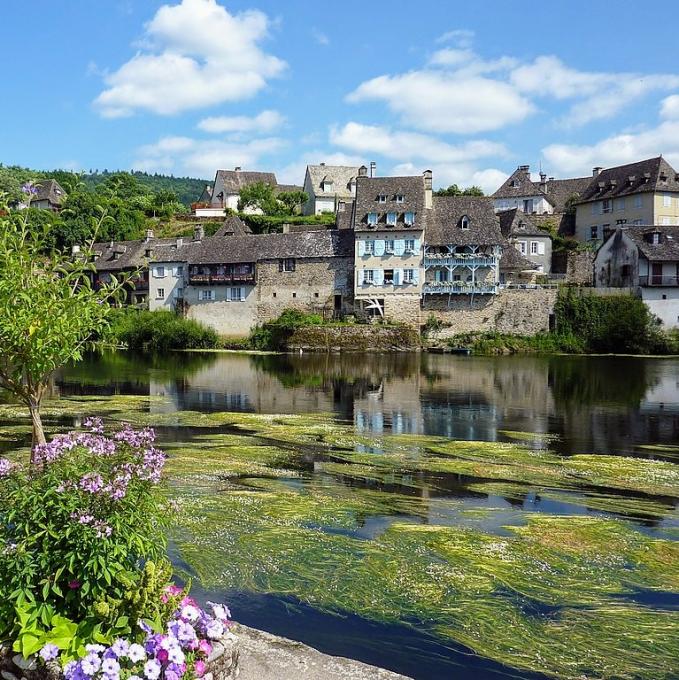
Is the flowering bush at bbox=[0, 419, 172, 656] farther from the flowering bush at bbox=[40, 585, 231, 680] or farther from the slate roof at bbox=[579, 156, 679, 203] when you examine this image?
the slate roof at bbox=[579, 156, 679, 203]

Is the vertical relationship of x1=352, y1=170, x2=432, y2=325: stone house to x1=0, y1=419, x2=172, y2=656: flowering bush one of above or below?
above

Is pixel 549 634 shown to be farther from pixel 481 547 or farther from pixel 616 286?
pixel 616 286

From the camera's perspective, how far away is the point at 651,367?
1972 inches

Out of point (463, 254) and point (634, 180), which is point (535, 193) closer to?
point (634, 180)

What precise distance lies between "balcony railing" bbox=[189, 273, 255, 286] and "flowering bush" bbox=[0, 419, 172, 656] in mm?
63622

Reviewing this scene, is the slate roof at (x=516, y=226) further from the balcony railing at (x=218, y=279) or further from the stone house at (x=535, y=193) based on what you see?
the balcony railing at (x=218, y=279)

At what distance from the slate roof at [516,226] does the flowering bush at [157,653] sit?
70.9 m

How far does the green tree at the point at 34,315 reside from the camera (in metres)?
11.5

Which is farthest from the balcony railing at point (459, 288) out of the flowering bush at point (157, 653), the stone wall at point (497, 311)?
the flowering bush at point (157, 653)

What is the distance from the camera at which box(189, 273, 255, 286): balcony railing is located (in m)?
70.7

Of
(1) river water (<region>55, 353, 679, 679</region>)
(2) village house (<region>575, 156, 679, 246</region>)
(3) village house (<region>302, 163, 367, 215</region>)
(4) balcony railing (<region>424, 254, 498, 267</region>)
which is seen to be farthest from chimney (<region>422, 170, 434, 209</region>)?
(1) river water (<region>55, 353, 679, 679</region>)

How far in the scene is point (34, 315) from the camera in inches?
461

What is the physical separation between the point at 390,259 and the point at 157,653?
204 ft

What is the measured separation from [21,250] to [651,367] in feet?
154
